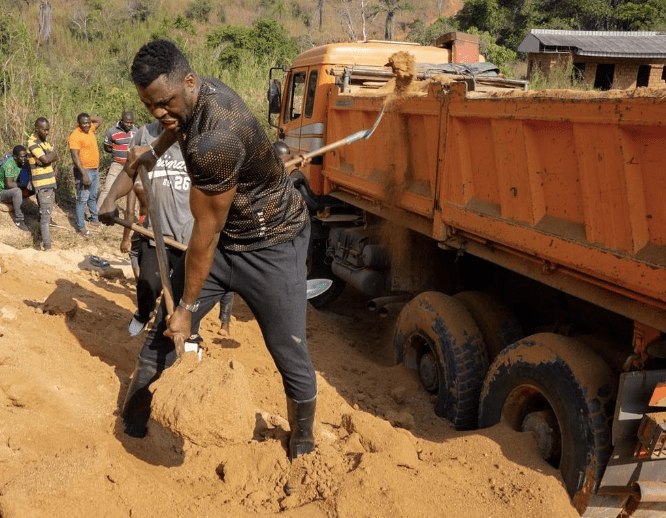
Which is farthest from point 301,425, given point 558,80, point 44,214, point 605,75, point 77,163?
point 605,75

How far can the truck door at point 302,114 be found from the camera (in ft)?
22.8

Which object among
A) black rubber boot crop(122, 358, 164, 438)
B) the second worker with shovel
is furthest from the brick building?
black rubber boot crop(122, 358, 164, 438)

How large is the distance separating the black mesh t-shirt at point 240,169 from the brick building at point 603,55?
20837 millimetres

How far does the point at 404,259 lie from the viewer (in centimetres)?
541

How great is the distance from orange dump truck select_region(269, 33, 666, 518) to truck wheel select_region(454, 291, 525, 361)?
0.01 m

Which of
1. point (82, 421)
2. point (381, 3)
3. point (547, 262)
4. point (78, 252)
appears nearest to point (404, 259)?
point (547, 262)

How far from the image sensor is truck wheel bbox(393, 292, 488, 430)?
4230mm

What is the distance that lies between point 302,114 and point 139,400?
456 cm

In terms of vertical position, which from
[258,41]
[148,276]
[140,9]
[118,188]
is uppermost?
[140,9]

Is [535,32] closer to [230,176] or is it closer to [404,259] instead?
[404,259]

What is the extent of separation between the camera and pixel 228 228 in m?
3.05

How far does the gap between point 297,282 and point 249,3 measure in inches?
1707

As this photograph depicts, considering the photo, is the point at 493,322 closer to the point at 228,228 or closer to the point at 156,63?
the point at 228,228

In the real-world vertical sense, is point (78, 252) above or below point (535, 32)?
below
